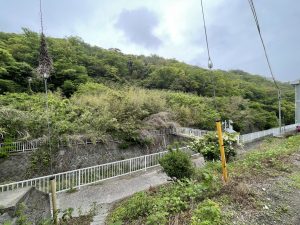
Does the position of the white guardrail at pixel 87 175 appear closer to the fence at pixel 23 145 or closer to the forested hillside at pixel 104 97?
the fence at pixel 23 145

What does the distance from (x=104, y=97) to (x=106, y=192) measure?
774cm

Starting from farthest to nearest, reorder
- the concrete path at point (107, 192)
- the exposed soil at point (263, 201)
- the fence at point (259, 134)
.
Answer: the fence at point (259, 134)
the concrete path at point (107, 192)
the exposed soil at point (263, 201)

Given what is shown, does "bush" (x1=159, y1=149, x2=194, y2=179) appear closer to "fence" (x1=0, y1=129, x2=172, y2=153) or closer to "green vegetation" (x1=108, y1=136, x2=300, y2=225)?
"green vegetation" (x1=108, y1=136, x2=300, y2=225)

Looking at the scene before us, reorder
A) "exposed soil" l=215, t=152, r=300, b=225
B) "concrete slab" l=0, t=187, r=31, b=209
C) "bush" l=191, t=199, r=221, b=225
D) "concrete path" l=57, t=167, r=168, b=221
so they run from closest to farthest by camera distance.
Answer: "bush" l=191, t=199, r=221, b=225 → "exposed soil" l=215, t=152, r=300, b=225 → "concrete slab" l=0, t=187, r=31, b=209 → "concrete path" l=57, t=167, r=168, b=221

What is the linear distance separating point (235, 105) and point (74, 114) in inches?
578

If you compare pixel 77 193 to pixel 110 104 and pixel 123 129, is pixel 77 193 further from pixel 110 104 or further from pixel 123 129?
pixel 110 104

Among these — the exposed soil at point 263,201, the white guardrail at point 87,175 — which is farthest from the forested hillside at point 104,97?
the exposed soil at point 263,201

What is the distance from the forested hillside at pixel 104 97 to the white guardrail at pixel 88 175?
8.35ft

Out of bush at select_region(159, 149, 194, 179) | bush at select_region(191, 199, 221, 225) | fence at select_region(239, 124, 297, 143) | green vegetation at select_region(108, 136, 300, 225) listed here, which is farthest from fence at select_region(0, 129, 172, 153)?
fence at select_region(239, 124, 297, 143)

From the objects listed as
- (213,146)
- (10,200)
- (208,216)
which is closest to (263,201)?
(208,216)

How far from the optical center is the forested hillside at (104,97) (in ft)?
34.6

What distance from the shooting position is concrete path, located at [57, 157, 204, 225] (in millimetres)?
5664

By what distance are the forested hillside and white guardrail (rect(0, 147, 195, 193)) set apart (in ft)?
8.35

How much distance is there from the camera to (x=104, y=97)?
44.7 feet
